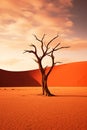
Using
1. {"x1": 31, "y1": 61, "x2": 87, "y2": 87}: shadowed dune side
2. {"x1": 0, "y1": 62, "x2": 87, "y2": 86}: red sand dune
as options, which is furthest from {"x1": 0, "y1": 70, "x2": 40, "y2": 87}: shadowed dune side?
{"x1": 31, "y1": 61, "x2": 87, "y2": 87}: shadowed dune side

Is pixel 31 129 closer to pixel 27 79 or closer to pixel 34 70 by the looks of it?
pixel 27 79

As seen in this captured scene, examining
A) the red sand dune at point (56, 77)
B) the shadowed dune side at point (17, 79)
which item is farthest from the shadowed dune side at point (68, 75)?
the shadowed dune side at point (17, 79)

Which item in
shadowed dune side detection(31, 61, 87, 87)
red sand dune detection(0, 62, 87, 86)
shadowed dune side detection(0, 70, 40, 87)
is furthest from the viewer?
shadowed dune side detection(0, 70, 40, 87)

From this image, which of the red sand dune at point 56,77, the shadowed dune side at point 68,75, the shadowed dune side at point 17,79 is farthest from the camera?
the shadowed dune side at point 17,79

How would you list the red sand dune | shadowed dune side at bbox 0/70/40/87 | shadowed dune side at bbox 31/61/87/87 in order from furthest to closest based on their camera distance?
shadowed dune side at bbox 0/70/40/87 < the red sand dune < shadowed dune side at bbox 31/61/87/87

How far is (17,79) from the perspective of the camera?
77.7 meters

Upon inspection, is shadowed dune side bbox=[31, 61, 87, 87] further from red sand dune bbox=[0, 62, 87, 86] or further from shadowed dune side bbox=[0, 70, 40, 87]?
shadowed dune side bbox=[0, 70, 40, 87]

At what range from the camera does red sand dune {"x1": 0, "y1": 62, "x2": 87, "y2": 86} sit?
231 ft

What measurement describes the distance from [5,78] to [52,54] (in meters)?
49.8

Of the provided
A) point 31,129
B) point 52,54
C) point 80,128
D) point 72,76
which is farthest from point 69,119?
point 72,76

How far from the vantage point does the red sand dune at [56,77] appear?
70.4 metres

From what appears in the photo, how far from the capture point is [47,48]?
92.8 feet

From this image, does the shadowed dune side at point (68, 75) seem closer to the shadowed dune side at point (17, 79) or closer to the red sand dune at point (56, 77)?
the red sand dune at point (56, 77)

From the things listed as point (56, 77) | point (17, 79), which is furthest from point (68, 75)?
point (17, 79)
